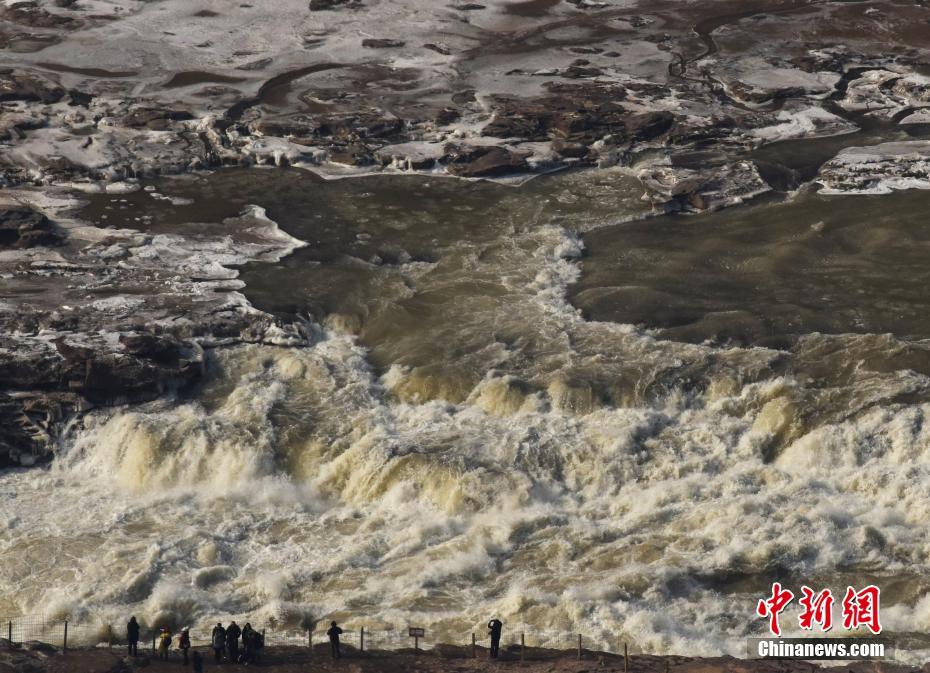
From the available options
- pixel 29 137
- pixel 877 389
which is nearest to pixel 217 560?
pixel 877 389

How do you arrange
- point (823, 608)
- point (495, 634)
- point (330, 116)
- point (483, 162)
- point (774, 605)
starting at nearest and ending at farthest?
point (495, 634) < point (823, 608) < point (774, 605) < point (483, 162) < point (330, 116)

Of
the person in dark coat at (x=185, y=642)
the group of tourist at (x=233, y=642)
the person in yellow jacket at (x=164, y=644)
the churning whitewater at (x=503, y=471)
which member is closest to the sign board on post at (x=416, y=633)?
the churning whitewater at (x=503, y=471)

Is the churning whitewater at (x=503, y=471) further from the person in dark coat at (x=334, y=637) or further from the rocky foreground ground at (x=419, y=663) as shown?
the person in dark coat at (x=334, y=637)

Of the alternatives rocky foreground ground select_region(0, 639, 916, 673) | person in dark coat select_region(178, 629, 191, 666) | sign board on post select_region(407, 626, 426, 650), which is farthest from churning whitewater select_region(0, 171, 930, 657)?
person in dark coat select_region(178, 629, 191, 666)

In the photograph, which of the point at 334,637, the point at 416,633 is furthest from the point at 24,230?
the point at 416,633

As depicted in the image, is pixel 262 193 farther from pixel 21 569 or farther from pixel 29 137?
pixel 21 569

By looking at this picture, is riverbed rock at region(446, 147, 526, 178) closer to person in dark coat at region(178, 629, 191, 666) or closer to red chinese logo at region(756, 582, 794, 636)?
red chinese logo at region(756, 582, 794, 636)

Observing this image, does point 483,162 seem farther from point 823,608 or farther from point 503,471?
point 823,608
